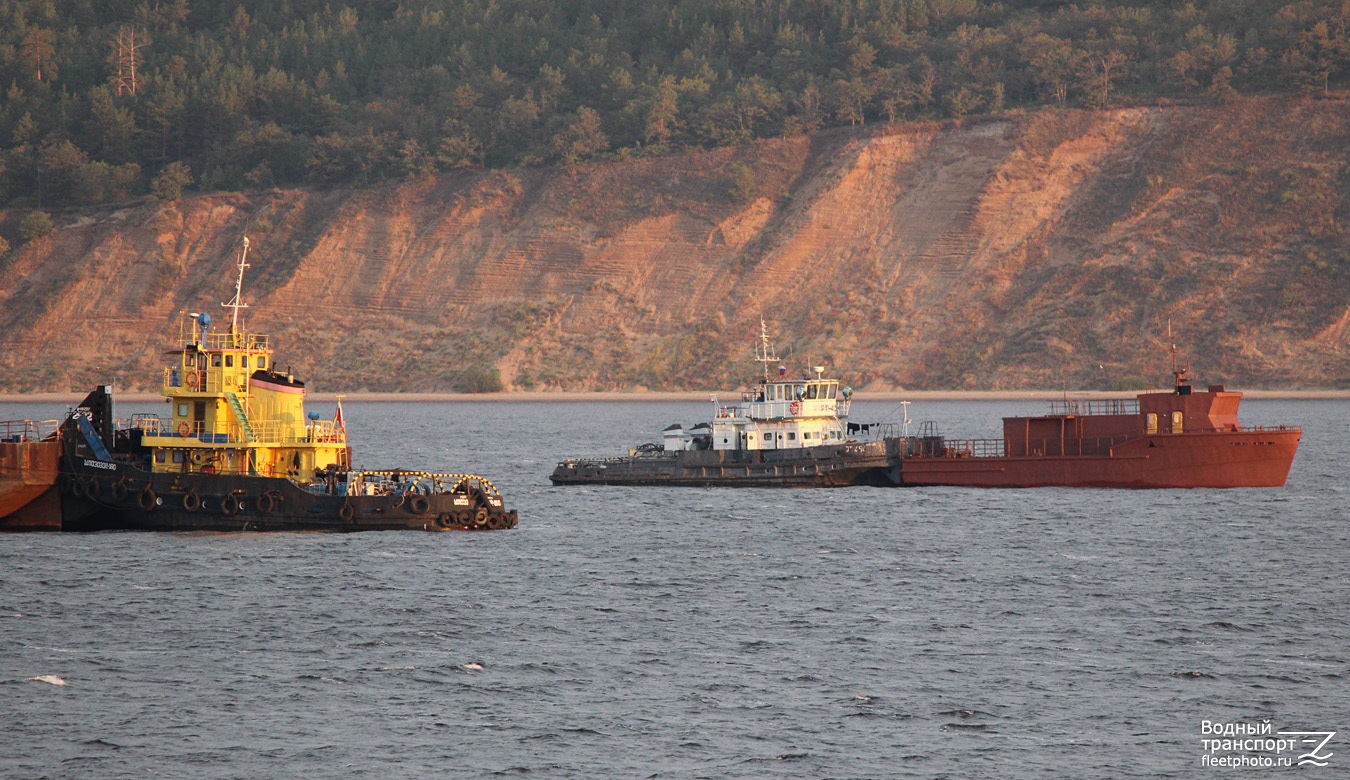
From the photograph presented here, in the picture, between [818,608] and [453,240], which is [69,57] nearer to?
[453,240]

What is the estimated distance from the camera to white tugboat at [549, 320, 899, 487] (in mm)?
71688

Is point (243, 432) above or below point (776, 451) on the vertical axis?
above

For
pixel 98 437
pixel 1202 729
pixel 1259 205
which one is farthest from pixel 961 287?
pixel 1202 729

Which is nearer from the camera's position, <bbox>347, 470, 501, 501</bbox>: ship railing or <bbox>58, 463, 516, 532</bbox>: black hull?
<bbox>58, 463, 516, 532</bbox>: black hull

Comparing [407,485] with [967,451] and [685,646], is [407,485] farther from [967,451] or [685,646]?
[967,451]

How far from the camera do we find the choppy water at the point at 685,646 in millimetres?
29312

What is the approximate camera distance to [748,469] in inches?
2872

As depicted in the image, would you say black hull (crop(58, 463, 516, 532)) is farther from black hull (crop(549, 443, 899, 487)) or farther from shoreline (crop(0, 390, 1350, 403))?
shoreline (crop(0, 390, 1350, 403))

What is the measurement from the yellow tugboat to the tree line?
372ft

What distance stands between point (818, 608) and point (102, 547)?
25.0 meters

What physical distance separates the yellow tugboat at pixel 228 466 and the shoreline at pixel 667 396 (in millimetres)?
81253

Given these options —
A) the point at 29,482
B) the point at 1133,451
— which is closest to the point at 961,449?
the point at 1133,451

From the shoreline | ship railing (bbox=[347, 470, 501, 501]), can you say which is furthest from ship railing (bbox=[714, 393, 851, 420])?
the shoreline

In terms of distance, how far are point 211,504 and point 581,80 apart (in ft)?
438
